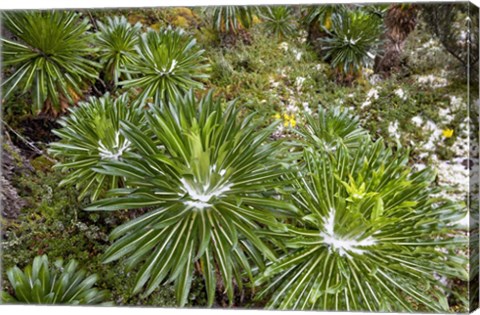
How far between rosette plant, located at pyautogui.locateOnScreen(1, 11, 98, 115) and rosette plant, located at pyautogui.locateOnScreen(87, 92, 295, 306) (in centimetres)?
60

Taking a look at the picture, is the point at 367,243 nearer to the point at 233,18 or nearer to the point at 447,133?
the point at 447,133

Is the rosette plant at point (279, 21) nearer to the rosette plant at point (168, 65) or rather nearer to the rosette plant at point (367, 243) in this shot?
the rosette plant at point (168, 65)

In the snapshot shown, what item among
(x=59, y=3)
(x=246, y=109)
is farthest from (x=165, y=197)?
(x=59, y=3)

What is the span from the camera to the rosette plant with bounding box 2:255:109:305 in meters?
2.83

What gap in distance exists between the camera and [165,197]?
2541mm

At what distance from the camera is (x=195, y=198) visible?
2543mm

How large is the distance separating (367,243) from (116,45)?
1.74 m

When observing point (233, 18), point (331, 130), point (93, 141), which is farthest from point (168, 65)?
point (331, 130)

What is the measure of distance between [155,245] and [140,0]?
1387 mm

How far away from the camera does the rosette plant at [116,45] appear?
2.97m

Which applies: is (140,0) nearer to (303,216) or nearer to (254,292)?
(303,216)

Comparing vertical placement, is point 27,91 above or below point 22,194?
above

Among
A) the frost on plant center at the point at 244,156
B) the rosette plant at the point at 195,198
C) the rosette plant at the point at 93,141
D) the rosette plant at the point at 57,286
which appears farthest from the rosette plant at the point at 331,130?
the rosette plant at the point at 57,286

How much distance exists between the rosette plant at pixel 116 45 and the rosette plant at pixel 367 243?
1214mm
